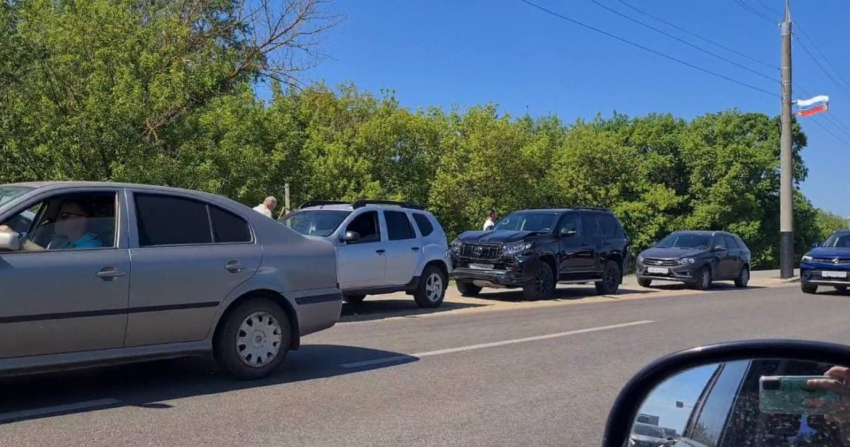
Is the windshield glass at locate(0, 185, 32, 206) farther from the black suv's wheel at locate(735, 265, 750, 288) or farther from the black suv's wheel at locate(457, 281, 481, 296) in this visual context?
the black suv's wheel at locate(735, 265, 750, 288)

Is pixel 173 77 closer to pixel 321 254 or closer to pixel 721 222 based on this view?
pixel 321 254

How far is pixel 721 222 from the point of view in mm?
45062

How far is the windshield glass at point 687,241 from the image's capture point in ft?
70.7

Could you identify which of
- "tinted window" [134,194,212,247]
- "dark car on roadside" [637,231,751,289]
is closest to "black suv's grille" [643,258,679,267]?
"dark car on roadside" [637,231,751,289]

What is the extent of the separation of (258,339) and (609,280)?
12.4 meters

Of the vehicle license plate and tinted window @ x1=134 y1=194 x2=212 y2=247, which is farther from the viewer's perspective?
the vehicle license plate

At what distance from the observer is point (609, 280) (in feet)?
59.8

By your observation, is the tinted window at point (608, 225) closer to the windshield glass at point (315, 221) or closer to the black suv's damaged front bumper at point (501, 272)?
the black suv's damaged front bumper at point (501, 272)

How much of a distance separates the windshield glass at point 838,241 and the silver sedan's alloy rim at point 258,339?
1703 cm

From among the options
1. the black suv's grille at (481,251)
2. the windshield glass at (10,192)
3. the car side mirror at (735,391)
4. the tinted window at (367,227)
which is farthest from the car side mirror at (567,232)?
the car side mirror at (735,391)

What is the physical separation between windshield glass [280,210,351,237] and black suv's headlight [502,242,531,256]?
4128 mm

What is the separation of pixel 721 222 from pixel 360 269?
37.3 m

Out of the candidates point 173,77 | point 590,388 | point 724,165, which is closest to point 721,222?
point 724,165

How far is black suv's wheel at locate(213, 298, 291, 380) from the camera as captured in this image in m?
7.07
